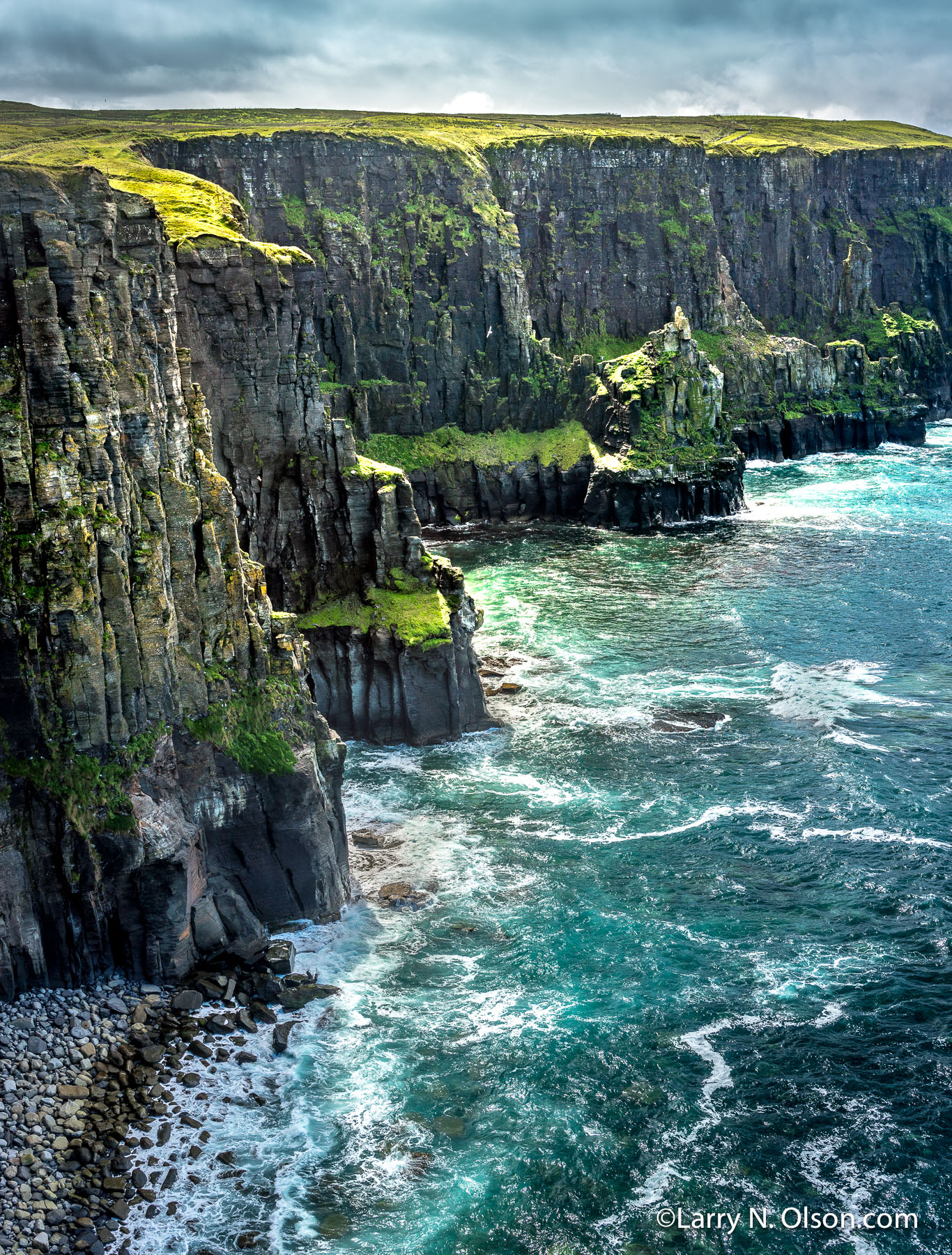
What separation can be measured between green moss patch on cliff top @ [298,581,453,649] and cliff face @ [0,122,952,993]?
0.73 ft

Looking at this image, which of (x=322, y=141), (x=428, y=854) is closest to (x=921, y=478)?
(x=322, y=141)

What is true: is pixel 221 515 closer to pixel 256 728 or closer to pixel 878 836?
pixel 256 728

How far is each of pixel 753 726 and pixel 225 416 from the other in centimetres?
3729

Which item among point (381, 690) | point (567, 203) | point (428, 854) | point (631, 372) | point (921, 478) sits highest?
point (567, 203)

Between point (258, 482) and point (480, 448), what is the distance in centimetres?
6634

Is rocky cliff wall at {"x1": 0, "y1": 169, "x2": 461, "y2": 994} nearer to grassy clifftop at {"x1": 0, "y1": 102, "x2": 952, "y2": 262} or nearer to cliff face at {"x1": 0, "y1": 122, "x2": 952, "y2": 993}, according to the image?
cliff face at {"x1": 0, "y1": 122, "x2": 952, "y2": 993}

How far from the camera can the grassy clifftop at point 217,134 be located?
75.1 metres

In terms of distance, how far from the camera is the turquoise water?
115 ft

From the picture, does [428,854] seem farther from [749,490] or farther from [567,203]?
[567,203]

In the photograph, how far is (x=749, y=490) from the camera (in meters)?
142

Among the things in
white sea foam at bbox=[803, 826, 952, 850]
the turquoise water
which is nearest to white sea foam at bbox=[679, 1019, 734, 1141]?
the turquoise water

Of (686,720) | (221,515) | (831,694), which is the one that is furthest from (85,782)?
(831,694)

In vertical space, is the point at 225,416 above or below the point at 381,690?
above

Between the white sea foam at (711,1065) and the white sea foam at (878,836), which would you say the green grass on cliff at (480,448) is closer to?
the white sea foam at (878,836)
